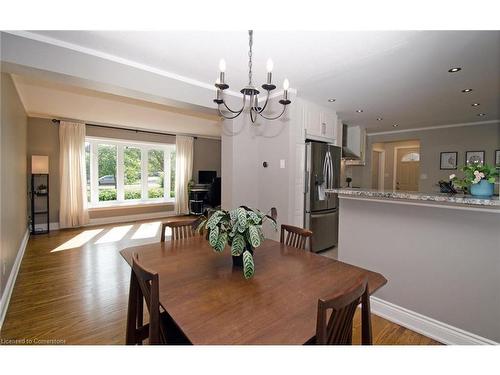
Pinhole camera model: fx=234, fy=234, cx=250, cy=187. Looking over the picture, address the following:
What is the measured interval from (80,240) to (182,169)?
3110 millimetres

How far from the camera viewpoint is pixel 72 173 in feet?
16.9

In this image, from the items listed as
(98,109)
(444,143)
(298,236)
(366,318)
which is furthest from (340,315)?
(444,143)

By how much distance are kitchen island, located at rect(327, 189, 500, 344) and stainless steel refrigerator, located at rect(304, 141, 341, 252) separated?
1164 mm

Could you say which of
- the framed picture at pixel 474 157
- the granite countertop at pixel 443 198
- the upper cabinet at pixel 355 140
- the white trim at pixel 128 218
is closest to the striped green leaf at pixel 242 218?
the granite countertop at pixel 443 198

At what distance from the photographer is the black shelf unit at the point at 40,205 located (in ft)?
15.8

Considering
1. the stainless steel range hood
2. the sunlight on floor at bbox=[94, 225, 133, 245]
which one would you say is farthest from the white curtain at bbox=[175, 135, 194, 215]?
the stainless steel range hood

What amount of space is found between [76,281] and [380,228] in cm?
336

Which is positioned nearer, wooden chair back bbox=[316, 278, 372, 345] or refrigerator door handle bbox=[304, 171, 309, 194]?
wooden chair back bbox=[316, 278, 372, 345]

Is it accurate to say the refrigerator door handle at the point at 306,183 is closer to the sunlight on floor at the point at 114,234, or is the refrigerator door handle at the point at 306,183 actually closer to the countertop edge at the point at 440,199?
the countertop edge at the point at 440,199

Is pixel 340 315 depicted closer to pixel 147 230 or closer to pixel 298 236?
pixel 298 236

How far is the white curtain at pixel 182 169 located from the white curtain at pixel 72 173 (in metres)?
2.21

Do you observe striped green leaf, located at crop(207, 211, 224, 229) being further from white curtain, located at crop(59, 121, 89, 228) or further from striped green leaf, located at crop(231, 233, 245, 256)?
white curtain, located at crop(59, 121, 89, 228)

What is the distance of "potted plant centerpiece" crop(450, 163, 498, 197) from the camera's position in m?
1.68
